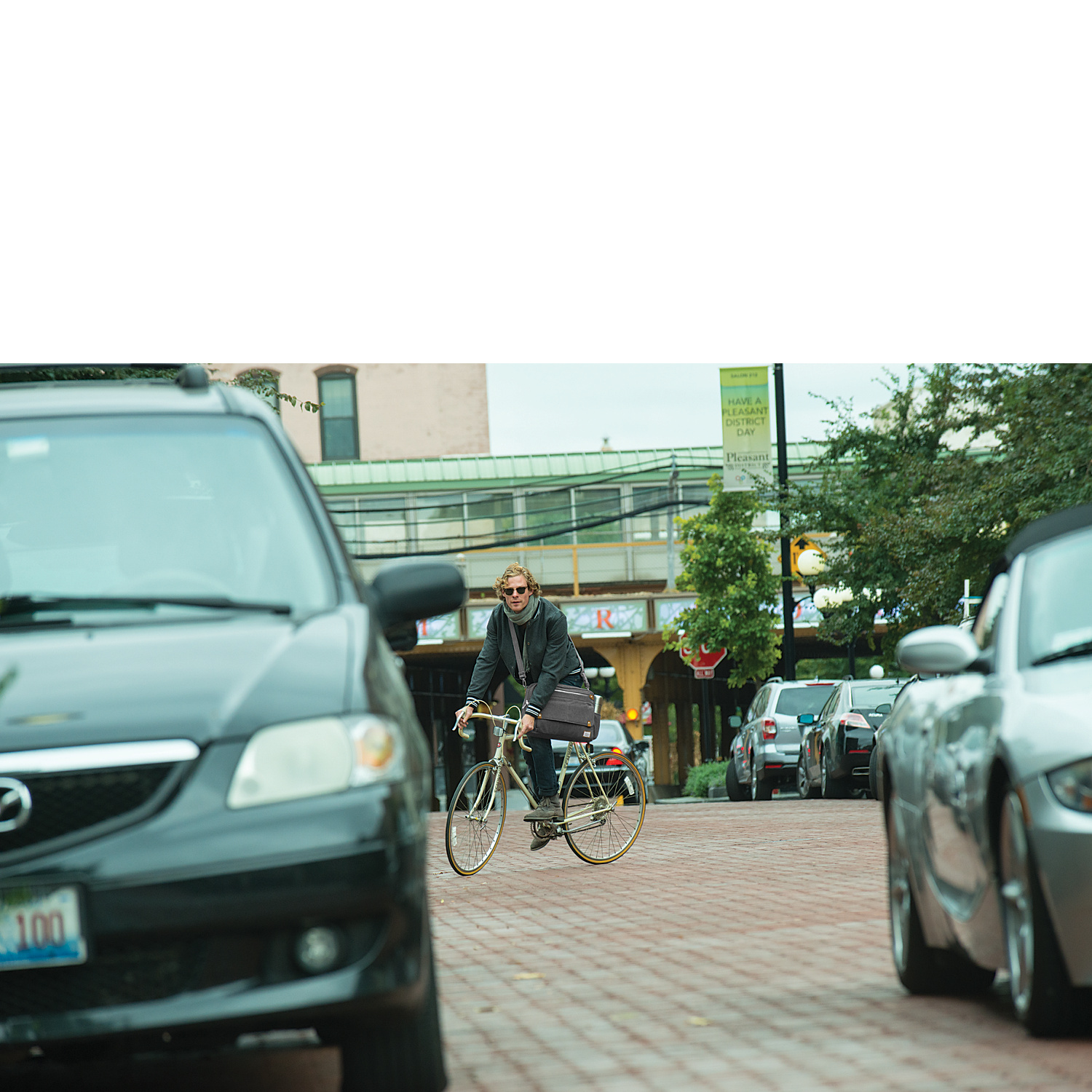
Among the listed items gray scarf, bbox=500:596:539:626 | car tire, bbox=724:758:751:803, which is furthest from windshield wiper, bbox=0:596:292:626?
car tire, bbox=724:758:751:803

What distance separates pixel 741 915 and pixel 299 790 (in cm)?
522

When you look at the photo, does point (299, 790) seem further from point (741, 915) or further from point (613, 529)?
point (613, 529)

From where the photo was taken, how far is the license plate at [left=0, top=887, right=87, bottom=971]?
3717mm

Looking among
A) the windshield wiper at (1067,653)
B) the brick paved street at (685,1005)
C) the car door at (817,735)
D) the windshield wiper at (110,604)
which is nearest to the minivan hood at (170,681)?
the windshield wiper at (110,604)

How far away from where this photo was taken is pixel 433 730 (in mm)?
57094

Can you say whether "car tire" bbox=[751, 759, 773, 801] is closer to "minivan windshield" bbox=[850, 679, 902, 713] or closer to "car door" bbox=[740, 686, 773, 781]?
"car door" bbox=[740, 686, 773, 781]

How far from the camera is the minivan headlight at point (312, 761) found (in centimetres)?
383

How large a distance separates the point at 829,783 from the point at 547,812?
37.4ft

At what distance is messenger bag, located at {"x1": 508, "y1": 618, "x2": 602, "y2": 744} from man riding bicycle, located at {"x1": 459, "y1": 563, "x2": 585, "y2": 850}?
4 centimetres

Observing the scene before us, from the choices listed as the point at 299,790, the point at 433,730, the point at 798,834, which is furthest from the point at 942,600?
the point at 433,730

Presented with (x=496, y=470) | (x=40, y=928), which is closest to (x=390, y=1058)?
(x=40, y=928)

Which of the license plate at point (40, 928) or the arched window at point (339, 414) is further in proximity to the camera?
the arched window at point (339, 414)

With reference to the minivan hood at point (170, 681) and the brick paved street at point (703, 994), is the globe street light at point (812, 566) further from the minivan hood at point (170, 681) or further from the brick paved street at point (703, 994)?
the minivan hood at point (170, 681)

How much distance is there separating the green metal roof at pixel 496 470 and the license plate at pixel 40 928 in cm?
3707
